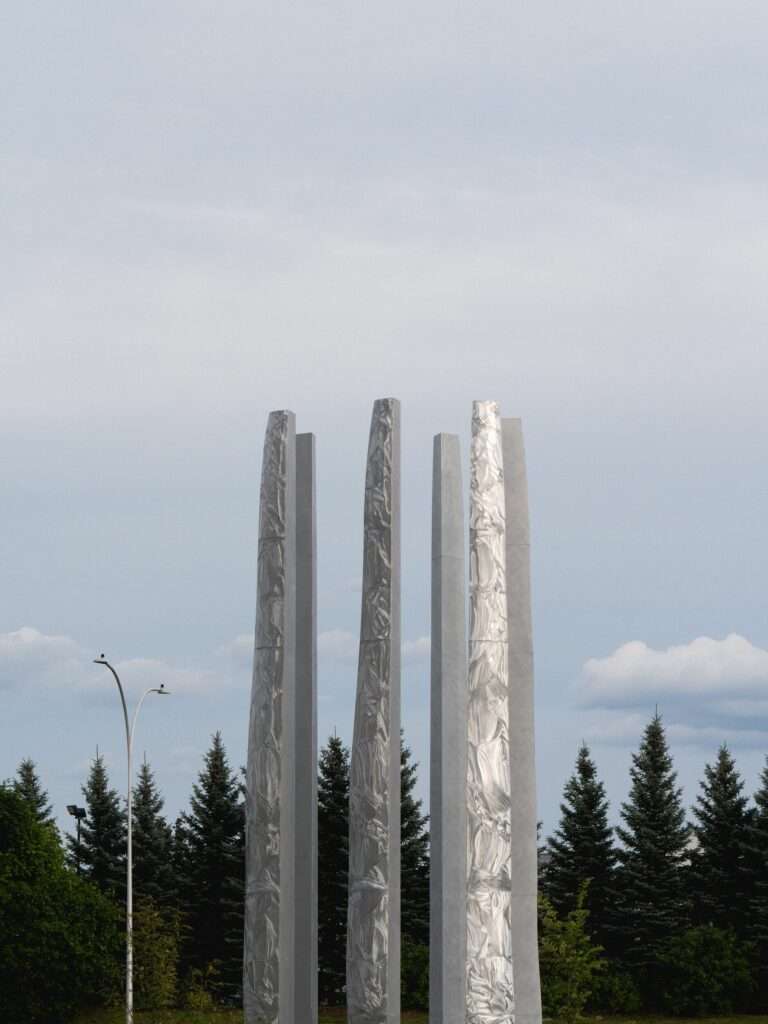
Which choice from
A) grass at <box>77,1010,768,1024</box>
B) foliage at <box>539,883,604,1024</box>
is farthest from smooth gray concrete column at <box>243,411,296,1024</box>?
A: grass at <box>77,1010,768,1024</box>

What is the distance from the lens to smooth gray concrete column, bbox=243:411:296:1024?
25.0 meters

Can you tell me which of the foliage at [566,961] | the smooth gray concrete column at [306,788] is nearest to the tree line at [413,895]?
the foliage at [566,961]

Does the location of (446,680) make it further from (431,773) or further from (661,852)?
(661,852)

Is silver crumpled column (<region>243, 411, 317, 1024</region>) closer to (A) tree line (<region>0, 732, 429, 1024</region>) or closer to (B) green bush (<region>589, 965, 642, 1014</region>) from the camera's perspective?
(A) tree line (<region>0, 732, 429, 1024</region>)

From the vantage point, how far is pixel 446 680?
955 inches

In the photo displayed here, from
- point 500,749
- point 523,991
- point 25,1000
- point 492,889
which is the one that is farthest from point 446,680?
point 25,1000

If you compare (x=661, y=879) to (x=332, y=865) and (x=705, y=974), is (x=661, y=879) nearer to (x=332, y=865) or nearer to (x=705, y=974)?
(x=705, y=974)

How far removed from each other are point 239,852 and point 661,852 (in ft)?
45.1

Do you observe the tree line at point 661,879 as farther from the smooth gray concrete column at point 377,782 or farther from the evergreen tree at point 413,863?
the smooth gray concrete column at point 377,782

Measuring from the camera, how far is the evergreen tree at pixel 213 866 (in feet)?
184

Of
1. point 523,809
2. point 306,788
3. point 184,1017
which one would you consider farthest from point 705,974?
point 306,788

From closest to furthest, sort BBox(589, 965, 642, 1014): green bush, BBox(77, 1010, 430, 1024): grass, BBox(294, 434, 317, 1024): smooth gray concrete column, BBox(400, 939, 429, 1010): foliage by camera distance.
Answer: BBox(294, 434, 317, 1024): smooth gray concrete column, BBox(77, 1010, 430, 1024): grass, BBox(400, 939, 429, 1010): foliage, BBox(589, 965, 642, 1014): green bush

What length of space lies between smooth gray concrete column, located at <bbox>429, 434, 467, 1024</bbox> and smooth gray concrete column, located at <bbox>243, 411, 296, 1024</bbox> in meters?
2.29

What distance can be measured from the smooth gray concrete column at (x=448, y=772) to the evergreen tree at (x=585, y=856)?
30.0m
